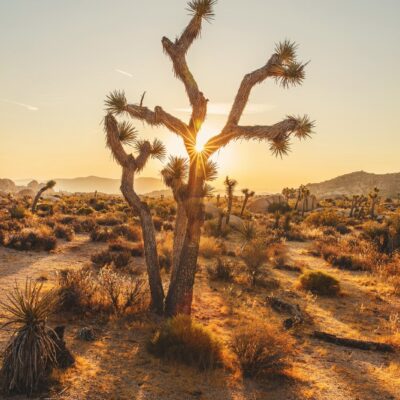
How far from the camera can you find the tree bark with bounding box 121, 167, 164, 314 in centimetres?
816

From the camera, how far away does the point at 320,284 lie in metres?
11.5

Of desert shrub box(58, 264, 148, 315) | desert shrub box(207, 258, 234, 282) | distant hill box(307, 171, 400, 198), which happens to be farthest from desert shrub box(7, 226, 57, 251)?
distant hill box(307, 171, 400, 198)

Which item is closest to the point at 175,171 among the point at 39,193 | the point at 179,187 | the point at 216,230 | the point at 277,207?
the point at 179,187

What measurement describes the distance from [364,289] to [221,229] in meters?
12.2

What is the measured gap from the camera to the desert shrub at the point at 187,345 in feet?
19.8

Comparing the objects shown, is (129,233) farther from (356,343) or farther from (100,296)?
(356,343)

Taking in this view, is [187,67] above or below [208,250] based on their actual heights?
above

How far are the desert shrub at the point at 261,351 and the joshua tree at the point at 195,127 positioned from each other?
74.5 inches

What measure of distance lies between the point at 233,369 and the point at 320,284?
6291 mm

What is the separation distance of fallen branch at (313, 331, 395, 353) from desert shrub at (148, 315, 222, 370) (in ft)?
8.98

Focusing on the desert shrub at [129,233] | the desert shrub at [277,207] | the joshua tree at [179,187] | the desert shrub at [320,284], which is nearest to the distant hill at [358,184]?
the desert shrub at [277,207]

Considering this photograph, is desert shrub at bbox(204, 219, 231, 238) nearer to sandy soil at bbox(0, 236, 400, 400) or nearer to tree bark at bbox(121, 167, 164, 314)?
sandy soil at bbox(0, 236, 400, 400)

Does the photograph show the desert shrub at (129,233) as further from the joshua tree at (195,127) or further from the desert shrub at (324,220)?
the desert shrub at (324,220)

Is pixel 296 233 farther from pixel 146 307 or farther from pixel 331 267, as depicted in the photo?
pixel 146 307
